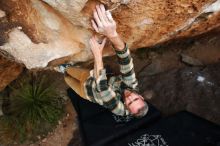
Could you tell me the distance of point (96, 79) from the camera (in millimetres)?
4781

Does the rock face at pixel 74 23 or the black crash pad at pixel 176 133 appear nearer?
the rock face at pixel 74 23

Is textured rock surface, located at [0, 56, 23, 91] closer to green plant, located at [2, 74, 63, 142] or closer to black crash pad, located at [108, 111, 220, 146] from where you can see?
green plant, located at [2, 74, 63, 142]

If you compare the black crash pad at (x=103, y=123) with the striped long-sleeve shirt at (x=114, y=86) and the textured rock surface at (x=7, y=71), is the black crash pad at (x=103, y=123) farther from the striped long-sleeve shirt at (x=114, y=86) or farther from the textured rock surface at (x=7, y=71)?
the textured rock surface at (x=7, y=71)

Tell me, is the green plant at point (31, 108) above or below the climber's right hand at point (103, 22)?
below

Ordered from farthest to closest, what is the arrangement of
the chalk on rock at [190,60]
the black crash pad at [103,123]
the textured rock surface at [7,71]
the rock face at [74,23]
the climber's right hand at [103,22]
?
1. the chalk on rock at [190,60]
2. the textured rock surface at [7,71]
3. the black crash pad at [103,123]
4. the rock face at [74,23]
5. the climber's right hand at [103,22]

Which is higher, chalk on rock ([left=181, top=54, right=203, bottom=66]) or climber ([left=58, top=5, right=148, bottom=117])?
climber ([left=58, top=5, right=148, bottom=117])

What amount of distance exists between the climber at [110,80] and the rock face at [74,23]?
185 millimetres

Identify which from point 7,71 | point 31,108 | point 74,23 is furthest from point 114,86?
point 31,108

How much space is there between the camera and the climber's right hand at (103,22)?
14.0 ft

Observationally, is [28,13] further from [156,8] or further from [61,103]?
[61,103]

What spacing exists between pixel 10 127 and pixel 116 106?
7.73ft

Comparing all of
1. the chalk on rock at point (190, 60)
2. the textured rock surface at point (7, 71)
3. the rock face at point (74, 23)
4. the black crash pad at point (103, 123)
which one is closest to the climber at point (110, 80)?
the rock face at point (74, 23)

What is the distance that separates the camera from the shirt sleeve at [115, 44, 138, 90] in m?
4.73

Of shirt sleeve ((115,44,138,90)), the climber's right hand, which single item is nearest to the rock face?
the climber's right hand
